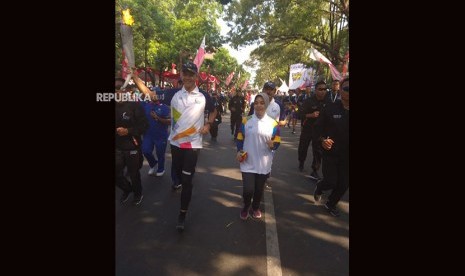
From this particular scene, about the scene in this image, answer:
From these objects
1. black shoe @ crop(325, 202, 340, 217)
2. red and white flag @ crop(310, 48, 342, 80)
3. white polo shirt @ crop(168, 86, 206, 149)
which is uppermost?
red and white flag @ crop(310, 48, 342, 80)

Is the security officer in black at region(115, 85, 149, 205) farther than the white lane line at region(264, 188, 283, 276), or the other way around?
the security officer in black at region(115, 85, 149, 205)

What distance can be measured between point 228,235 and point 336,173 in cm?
Result: 172

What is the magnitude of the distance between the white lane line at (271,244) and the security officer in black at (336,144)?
869mm

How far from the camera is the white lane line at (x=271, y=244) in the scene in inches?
127

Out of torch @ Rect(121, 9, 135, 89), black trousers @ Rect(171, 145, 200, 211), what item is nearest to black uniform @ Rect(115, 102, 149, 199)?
black trousers @ Rect(171, 145, 200, 211)

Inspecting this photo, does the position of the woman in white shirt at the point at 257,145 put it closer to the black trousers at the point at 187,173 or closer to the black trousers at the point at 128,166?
the black trousers at the point at 187,173

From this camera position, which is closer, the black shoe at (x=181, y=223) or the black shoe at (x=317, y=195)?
the black shoe at (x=181, y=223)

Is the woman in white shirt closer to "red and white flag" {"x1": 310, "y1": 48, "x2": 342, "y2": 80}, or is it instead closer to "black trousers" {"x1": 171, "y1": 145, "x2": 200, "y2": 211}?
"black trousers" {"x1": 171, "y1": 145, "x2": 200, "y2": 211}

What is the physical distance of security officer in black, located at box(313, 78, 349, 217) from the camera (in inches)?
171

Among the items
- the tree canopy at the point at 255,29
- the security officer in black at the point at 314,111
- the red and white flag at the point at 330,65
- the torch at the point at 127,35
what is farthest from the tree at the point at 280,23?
the torch at the point at 127,35

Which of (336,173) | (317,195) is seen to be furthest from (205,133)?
(317,195)
